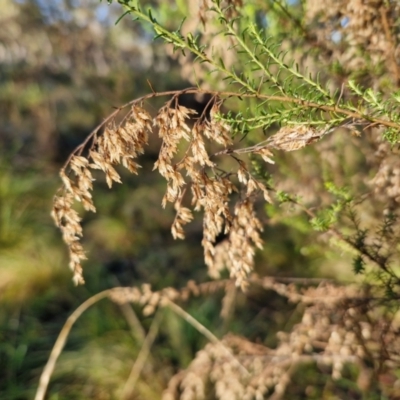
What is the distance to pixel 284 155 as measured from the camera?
2912 mm

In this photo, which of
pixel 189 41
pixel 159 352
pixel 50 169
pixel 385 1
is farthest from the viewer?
pixel 50 169

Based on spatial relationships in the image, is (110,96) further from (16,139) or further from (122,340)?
(122,340)

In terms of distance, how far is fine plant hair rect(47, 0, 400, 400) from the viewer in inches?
44.8

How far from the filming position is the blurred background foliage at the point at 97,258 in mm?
3121

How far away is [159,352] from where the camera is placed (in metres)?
3.31

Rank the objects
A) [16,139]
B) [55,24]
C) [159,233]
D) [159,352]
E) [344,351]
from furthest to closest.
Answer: [55,24]
[16,139]
[159,233]
[159,352]
[344,351]

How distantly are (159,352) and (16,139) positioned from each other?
17.2 ft

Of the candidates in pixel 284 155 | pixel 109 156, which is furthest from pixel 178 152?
pixel 284 155

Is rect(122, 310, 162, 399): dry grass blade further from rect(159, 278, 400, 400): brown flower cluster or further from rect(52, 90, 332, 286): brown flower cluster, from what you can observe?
rect(52, 90, 332, 286): brown flower cluster

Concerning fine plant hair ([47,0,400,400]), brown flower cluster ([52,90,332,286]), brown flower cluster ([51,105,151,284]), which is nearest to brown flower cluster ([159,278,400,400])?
fine plant hair ([47,0,400,400])

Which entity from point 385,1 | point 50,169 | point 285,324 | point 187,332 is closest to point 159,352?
point 187,332

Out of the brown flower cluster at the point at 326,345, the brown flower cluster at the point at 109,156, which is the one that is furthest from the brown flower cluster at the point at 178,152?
the brown flower cluster at the point at 326,345

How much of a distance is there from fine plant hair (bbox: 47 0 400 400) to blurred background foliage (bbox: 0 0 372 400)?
0.57ft

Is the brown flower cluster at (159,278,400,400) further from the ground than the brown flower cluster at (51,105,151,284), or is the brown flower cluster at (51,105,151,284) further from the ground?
the brown flower cluster at (51,105,151,284)
